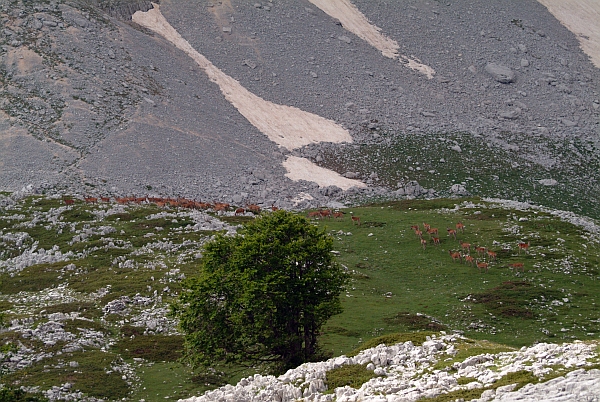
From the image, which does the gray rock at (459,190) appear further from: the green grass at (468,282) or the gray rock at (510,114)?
the gray rock at (510,114)

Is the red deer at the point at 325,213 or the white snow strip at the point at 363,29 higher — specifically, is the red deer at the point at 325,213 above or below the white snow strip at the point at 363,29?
below

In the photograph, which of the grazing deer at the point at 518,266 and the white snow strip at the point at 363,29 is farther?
the white snow strip at the point at 363,29

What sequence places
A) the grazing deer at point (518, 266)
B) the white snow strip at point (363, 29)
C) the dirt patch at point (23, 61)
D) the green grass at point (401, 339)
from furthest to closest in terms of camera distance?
the white snow strip at point (363, 29), the dirt patch at point (23, 61), the grazing deer at point (518, 266), the green grass at point (401, 339)

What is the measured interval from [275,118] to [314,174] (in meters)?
18.9

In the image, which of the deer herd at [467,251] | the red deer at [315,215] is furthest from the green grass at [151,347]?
the red deer at [315,215]

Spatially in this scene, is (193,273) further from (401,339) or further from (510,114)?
(510,114)

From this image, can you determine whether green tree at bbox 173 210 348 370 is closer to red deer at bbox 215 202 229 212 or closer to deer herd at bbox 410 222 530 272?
deer herd at bbox 410 222 530 272

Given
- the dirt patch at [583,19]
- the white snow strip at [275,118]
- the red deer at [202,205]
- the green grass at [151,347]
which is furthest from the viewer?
the dirt patch at [583,19]

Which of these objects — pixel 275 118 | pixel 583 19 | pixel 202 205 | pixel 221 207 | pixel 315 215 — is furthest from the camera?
pixel 583 19

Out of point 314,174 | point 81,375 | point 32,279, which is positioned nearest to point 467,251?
point 32,279

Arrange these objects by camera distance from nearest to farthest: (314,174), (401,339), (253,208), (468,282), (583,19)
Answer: (401,339) → (468,282) → (253,208) → (314,174) → (583,19)

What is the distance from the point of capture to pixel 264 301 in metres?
37.1

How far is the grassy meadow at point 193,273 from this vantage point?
41.9 m

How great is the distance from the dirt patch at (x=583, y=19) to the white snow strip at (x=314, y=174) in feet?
243
